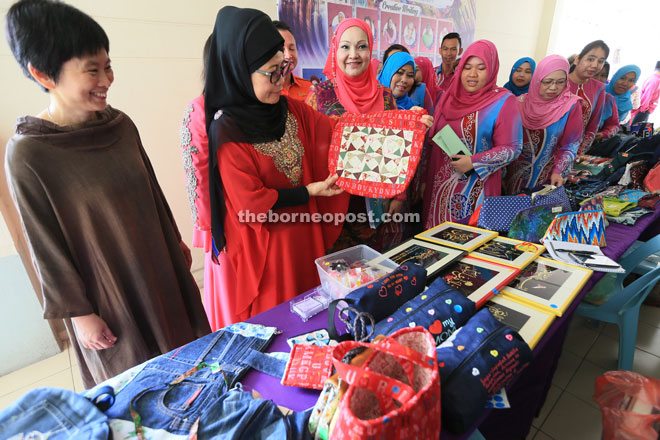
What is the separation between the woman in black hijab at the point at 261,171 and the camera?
40.7 inches

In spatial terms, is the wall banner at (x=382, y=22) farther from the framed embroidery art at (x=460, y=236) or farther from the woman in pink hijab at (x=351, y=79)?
the framed embroidery art at (x=460, y=236)

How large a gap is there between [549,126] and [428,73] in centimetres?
108

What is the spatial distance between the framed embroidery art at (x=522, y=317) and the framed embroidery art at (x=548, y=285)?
0.03 m

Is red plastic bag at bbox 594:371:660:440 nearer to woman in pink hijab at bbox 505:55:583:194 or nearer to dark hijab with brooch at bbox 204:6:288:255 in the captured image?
dark hijab with brooch at bbox 204:6:288:255

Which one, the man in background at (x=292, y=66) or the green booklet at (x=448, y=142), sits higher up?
the man in background at (x=292, y=66)

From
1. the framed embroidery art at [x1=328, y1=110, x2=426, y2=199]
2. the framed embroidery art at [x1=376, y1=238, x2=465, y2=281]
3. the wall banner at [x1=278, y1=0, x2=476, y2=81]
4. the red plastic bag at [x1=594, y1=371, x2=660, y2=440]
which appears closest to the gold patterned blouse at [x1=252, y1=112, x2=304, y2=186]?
the framed embroidery art at [x1=328, y1=110, x2=426, y2=199]

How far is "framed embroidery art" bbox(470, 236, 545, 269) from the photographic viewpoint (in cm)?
114

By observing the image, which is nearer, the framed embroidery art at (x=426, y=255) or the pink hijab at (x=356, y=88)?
the framed embroidery art at (x=426, y=255)

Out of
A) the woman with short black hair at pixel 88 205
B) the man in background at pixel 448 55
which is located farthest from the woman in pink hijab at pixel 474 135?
the woman with short black hair at pixel 88 205

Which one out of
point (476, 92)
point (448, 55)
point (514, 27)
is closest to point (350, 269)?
point (476, 92)

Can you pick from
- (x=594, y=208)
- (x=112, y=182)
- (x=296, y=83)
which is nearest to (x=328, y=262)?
(x=112, y=182)

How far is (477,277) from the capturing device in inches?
40.8

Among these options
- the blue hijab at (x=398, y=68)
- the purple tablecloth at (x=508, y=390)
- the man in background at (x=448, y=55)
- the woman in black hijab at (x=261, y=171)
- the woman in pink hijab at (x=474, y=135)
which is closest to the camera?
the purple tablecloth at (x=508, y=390)

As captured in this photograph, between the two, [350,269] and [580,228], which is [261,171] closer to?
[350,269]
